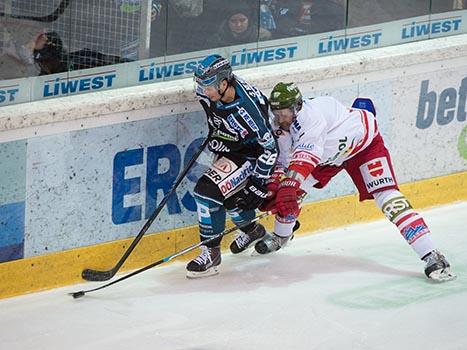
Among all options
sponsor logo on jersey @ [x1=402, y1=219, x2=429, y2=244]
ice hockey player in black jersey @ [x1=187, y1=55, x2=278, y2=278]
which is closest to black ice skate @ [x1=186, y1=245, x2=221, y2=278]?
ice hockey player in black jersey @ [x1=187, y1=55, x2=278, y2=278]

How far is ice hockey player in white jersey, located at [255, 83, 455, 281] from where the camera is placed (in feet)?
22.0

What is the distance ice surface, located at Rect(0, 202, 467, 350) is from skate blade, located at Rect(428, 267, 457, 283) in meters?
0.05

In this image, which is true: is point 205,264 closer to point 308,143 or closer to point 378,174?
point 308,143

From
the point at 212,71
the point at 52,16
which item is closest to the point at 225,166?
the point at 212,71

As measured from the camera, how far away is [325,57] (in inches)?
303

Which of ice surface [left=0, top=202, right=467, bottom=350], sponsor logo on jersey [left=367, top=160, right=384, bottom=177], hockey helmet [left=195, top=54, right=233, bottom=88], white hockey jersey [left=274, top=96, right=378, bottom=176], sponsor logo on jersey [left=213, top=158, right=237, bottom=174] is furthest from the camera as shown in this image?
sponsor logo on jersey [left=367, top=160, right=384, bottom=177]

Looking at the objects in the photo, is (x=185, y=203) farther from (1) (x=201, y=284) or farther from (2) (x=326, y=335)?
(2) (x=326, y=335)

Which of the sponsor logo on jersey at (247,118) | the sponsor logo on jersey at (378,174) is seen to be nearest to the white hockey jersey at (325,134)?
the sponsor logo on jersey at (378,174)

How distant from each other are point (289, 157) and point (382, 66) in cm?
103

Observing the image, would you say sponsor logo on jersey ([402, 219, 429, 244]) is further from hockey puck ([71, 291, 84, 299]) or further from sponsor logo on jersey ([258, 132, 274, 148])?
hockey puck ([71, 291, 84, 299])

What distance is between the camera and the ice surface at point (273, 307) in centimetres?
602

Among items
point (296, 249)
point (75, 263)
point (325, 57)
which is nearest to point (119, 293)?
point (75, 263)

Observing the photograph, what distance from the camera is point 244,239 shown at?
7.29m

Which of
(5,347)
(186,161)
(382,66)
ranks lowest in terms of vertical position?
(5,347)
